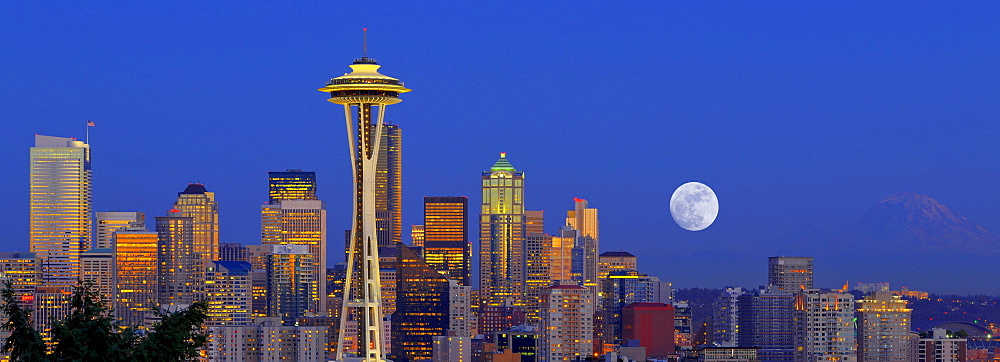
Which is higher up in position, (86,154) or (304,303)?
(86,154)

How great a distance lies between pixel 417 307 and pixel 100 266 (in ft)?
99.2

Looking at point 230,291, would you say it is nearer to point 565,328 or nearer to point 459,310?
point 459,310

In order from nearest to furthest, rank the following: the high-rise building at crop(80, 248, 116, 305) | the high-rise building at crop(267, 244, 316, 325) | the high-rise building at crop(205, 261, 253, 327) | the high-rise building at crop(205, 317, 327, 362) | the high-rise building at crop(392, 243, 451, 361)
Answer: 1. the high-rise building at crop(205, 317, 327, 362)
2. the high-rise building at crop(205, 261, 253, 327)
3. the high-rise building at crop(392, 243, 451, 361)
4. the high-rise building at crop(267, 244, 316, 325)
5. the high-rise building at crop(80, 248, 116, 305)

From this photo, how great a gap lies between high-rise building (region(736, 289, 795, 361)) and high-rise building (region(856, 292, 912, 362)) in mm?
5169

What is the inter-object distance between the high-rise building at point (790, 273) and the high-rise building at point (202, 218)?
48.2 meters

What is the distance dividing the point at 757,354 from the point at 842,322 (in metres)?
6.20

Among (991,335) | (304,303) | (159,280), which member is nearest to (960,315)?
(991,335)

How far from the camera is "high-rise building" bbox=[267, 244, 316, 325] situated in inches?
5266

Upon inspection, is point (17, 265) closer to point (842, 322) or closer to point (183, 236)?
point (183, 236)

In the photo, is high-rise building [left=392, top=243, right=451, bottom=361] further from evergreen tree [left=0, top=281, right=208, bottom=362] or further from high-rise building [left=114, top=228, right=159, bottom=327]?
evergreen tree [left=0, top=281, right=208, bottom=362]

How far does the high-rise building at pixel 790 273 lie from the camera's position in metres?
134

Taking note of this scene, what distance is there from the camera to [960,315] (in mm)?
120438

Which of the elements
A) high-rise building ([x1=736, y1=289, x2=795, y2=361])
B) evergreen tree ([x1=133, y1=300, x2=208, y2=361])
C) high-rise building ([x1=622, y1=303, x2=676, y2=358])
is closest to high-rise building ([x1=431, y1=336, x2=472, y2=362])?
high-rise building ([x1=622, y1=303, x2=676, y2=358])

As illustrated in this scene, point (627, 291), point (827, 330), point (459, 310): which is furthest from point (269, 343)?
point (627, 291)
